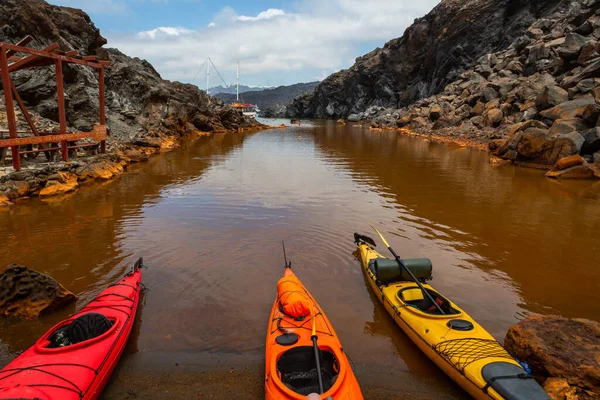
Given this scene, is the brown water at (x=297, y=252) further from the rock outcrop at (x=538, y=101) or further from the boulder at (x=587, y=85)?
the boulder at (x=587, y=85)

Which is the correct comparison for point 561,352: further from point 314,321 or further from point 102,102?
point 102,102

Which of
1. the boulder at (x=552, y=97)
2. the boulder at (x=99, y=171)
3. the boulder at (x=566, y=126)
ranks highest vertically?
the boulder at (x=552, y=97)

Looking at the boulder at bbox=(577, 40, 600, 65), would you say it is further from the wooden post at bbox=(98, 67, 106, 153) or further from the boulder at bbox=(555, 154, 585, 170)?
the wooden post at bbox=(98, 67, 106, 153)

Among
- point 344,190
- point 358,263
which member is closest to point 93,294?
point 358,263

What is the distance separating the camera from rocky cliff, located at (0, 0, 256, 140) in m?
26.1

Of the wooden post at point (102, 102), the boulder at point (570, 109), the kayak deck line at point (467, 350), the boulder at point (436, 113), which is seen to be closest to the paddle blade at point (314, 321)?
the kayak deck line at point (467, 350)

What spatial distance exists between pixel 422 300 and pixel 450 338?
1.50 meters

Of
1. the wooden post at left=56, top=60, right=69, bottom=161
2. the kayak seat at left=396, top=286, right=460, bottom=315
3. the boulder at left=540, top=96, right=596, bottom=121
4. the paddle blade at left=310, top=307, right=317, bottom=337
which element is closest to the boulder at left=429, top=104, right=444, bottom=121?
the boulder at left=540, top=96, right=596, bottom=121

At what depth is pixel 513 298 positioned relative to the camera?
8.41 m

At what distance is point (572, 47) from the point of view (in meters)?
35.3

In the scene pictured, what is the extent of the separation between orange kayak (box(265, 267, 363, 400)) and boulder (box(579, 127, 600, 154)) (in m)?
23.2

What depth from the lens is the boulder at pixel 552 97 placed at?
28258mm

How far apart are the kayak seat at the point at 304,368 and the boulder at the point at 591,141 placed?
78.7 feet

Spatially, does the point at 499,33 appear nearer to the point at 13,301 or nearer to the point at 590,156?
the point at 590,156
